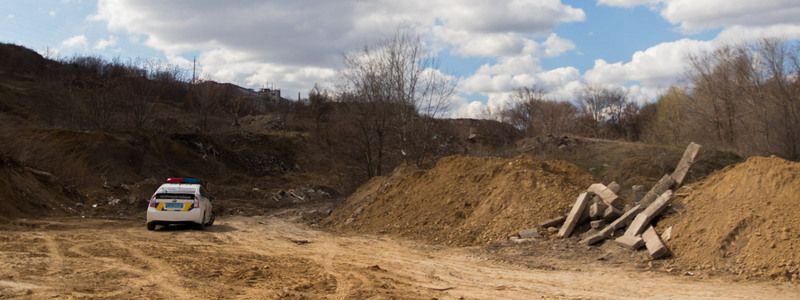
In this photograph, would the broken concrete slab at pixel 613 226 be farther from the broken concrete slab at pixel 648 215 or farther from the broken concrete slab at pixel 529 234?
the broken concrete slab at pixel 529 234

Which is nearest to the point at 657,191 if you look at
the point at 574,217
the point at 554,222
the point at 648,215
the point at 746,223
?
the point at 648,215

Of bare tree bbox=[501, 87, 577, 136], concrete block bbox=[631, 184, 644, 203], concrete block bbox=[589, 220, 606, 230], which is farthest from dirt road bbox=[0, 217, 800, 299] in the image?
bare tree bbox=[501, 87, 577, 136]

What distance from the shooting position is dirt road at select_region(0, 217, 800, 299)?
8836mm

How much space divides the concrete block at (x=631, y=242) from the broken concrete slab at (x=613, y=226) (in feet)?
1.58

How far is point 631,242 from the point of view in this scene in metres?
12.5

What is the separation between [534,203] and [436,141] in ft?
54.9

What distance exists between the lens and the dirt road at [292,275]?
884cm

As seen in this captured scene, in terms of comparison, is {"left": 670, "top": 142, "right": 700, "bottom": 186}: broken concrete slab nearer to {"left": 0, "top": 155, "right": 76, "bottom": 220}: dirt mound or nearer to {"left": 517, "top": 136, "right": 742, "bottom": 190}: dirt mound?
{"left": 517, "top": 136, "right": 742, "bottom": 190}: dirt mound

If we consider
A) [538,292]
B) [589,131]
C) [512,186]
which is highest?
[589,131]

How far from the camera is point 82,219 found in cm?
2173

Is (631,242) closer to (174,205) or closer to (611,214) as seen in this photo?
(611,214)

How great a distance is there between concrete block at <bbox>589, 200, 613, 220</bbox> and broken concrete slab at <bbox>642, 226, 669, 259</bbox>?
1651 millimetres

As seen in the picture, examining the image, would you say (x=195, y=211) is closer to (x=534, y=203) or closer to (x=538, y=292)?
(x=534, y=203)

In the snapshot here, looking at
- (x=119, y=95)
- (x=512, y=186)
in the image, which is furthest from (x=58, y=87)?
(x=512, y=186)
